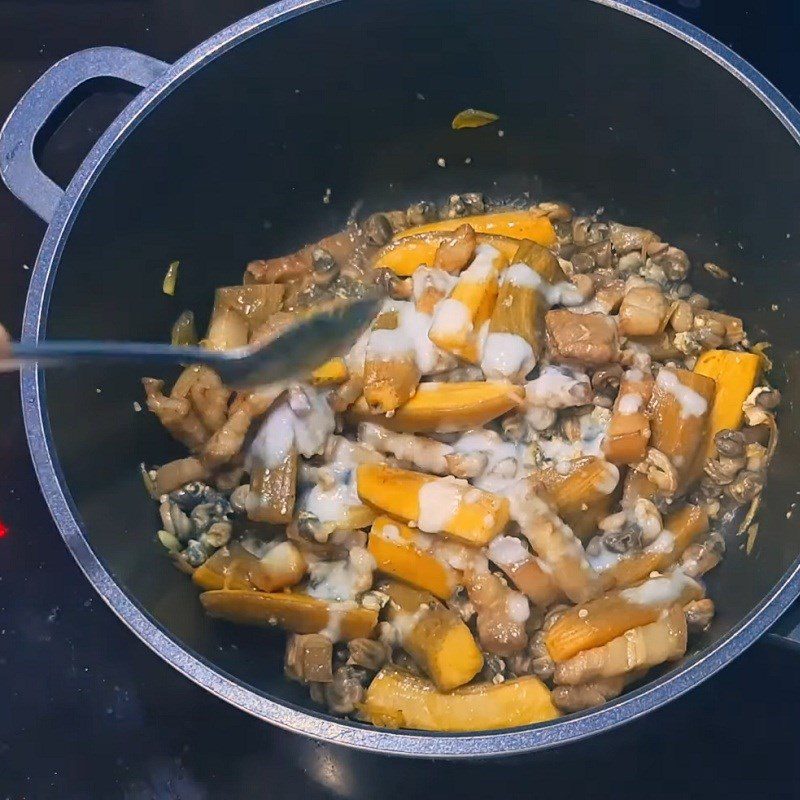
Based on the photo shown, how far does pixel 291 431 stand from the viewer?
1.15 metres

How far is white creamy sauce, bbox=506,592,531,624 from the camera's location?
1049 mm

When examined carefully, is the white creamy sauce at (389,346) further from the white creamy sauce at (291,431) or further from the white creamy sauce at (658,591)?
the white creamy sauce at (658,591)

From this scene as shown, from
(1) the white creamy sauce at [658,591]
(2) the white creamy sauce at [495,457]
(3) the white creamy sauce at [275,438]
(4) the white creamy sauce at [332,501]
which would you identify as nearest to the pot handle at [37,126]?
(3) the white creamy sauce at [275,438]

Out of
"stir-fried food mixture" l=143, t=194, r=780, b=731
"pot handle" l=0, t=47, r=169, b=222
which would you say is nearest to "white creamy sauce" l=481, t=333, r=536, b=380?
"stir-fried food mixture" l=143, t=194, r=780, b=731

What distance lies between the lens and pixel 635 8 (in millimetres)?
1065

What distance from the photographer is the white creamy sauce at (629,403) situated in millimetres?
1135

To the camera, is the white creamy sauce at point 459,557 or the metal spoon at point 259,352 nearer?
the metal spoon at point 259,352

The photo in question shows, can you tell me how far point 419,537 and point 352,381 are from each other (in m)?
0.23

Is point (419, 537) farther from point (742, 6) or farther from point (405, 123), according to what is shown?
point (742, 6)

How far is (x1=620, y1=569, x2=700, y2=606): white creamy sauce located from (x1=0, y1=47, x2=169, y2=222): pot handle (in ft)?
2.75

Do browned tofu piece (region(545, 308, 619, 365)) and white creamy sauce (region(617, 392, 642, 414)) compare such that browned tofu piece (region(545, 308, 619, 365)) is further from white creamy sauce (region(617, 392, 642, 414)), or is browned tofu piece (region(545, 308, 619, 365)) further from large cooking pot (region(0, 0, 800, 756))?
large cooking pot (region(0, 0, 800, 756))

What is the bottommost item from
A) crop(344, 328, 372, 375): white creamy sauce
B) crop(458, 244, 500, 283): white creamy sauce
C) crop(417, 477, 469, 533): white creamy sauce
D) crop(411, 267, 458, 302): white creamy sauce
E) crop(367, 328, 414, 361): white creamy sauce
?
crop(417, 477, 469, 533): white creamy sauce

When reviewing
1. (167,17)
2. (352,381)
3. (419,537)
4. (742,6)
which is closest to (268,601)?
(419,537)

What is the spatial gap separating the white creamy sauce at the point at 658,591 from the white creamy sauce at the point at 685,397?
0.21 meters
